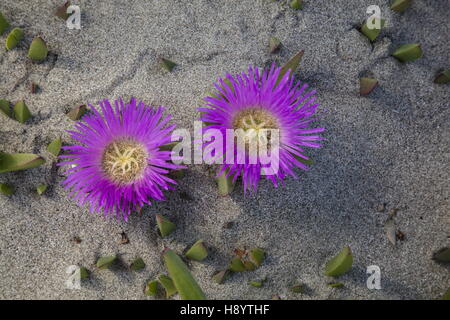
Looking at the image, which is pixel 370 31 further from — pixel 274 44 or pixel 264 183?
pixel 264 183

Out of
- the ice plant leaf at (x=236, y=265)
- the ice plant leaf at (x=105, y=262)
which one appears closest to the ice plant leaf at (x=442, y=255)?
the ice plant leaf at (x=236, y=265)

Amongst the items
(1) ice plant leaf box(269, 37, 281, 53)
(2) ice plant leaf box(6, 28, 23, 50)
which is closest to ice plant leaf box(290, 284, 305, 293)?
(1) ice plant leaf box(269, 37, 281, 53)

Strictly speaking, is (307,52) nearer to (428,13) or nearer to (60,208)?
(428,13)

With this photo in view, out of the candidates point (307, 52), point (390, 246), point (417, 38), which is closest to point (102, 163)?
point (307, 52)

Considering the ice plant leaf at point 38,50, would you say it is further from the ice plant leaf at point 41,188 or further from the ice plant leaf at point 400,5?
the ice plant leaf at point 400,5

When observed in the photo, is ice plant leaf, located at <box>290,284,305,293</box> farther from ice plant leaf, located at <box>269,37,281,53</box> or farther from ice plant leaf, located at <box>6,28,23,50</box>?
ice plant leaf, located at <box>6,28,23,50</box>
